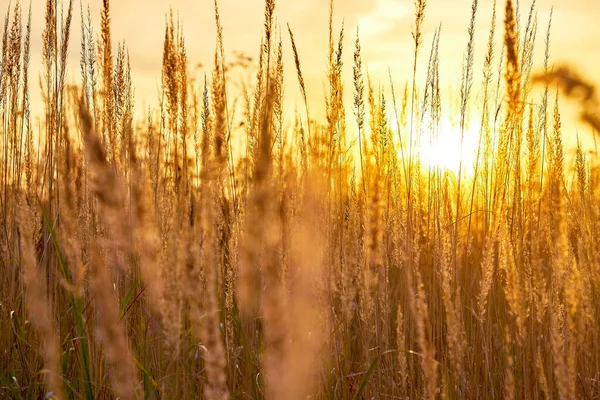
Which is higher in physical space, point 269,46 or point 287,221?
point 269,46

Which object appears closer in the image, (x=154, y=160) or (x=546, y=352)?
(x=546, y=352)

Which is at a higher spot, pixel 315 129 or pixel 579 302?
pixel 315 129

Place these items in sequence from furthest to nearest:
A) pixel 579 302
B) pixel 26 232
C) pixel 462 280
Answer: pixel 462 280 → pixel 579 302 → pixel 26 232

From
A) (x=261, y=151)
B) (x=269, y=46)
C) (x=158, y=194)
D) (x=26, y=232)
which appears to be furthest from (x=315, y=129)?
→ (x=261, y=151)

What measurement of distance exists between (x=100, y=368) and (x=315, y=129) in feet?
3.64

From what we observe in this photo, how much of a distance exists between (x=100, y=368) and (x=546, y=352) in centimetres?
132

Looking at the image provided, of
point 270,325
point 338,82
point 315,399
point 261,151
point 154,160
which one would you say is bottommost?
point 315,399

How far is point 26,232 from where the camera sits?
117 cm

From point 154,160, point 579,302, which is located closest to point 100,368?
point 154,160

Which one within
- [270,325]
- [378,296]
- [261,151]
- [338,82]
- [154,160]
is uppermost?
[338,82]

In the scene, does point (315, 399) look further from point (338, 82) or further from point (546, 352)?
point (338, 82)

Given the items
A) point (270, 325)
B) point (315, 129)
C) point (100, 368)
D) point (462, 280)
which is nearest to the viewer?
point (270, 325)

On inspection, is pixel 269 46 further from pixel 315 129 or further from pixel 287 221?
pixel 287 221

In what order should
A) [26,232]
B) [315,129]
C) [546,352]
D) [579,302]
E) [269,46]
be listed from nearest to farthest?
[26,232]
[579,302]
[546,352]
[269,46]
[315,129]
